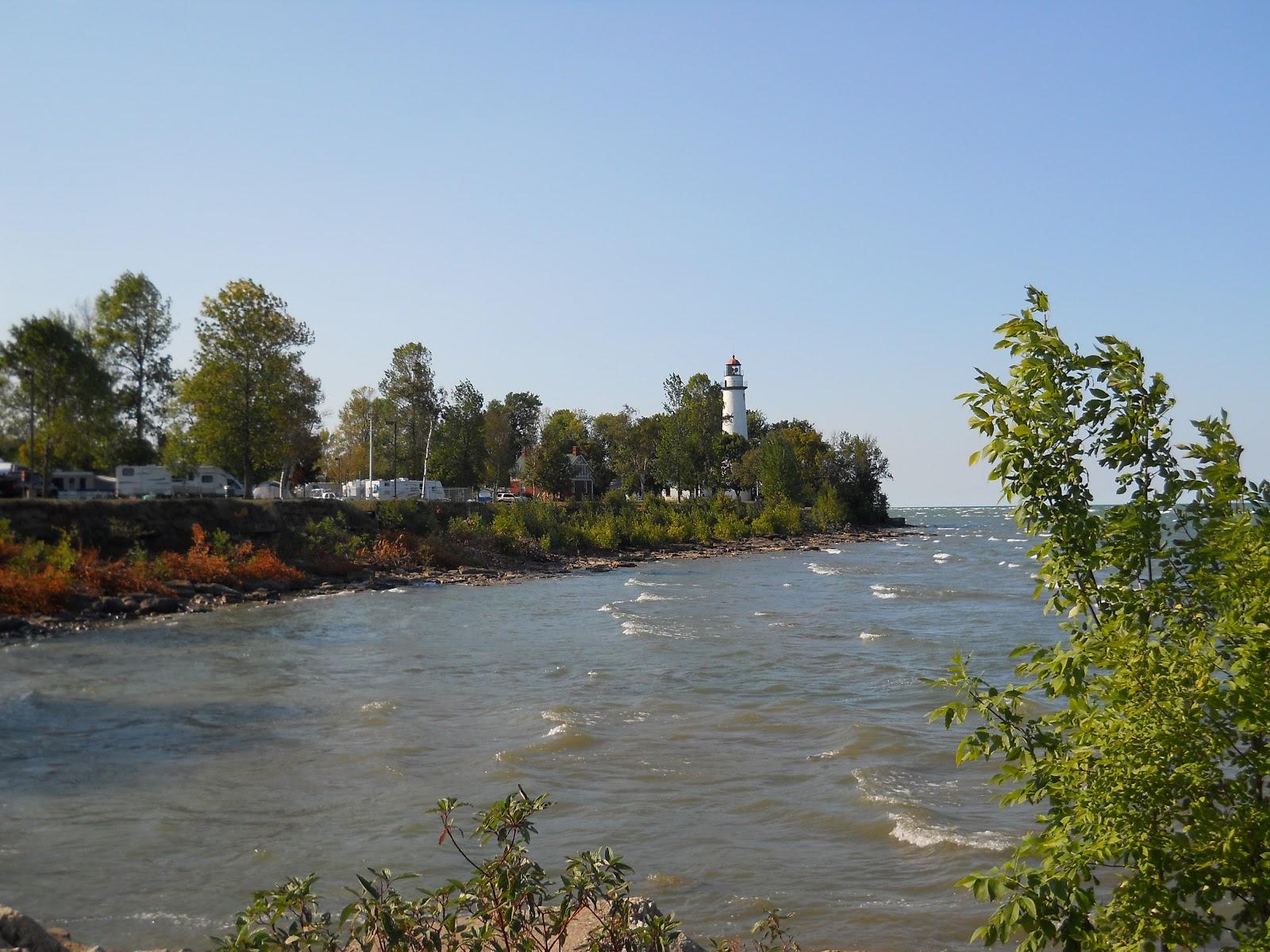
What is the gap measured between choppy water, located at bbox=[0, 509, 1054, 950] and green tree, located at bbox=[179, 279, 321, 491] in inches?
856

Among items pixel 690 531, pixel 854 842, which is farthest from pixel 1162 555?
pixel 690 531

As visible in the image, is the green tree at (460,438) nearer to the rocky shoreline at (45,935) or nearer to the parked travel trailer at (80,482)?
the parked travel trailer at (80,482)

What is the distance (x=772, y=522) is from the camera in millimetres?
88875

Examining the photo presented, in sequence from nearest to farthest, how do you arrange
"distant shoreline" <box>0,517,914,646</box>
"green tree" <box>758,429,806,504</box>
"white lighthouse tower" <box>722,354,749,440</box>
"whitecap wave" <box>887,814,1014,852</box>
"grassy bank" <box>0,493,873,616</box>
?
"whitecap wave" <box>887,814,1014,852</box>, "distant shoreline" <box>0,517,914,646</box>, "grassy bank" <box>0,493,873,616</box>, "green tree" <box>758,429,806,504</box>, "white lighthouse tower" <box>722,354,749,440</box>

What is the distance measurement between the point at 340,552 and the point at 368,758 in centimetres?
3303

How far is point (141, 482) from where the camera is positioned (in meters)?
47.7

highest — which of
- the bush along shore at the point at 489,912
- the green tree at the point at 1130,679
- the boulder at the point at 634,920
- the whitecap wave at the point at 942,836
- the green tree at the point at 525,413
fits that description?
the green tree at the point at 525,413

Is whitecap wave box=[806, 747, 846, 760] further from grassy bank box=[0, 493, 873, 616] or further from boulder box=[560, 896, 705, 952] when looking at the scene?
grassy bank box=[0, 493, 873, 616]

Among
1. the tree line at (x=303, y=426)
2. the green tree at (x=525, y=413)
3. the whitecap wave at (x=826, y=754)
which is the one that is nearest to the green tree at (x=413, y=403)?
the tree line at (x=303, y=426)

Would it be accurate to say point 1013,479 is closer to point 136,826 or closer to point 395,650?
point 136,826

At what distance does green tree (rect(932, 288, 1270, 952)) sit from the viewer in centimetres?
406

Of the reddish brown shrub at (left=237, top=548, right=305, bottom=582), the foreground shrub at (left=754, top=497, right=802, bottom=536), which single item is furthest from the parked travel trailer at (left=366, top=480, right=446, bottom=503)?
the foreground shrub at (left=754, top=497, right=802, bottom=536)

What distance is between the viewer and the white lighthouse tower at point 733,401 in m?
115

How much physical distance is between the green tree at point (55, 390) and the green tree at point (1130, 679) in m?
48.2
